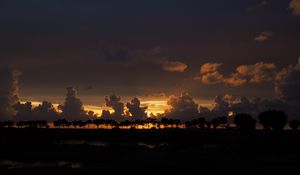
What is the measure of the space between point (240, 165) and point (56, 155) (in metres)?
46.3

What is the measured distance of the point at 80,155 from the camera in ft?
301

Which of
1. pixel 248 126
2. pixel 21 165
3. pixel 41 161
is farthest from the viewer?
pixel 248 126

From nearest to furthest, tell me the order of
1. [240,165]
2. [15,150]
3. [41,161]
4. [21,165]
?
[240,165] → [21,165] → [41,161] → [15,150]

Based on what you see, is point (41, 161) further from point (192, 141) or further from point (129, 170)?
point (192, 141)

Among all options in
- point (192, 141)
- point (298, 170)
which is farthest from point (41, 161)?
point (192, 141)

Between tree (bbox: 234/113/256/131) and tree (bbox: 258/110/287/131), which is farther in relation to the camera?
tree (bbox: 234/113/256/131)

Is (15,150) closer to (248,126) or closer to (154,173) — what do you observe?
(154,173)

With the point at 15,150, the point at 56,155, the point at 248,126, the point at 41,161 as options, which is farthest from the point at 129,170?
the point at 248,126

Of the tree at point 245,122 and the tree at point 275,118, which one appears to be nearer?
the tree at point 275,118

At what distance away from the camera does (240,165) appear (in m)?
68.8

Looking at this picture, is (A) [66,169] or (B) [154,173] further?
(A) [66,169]

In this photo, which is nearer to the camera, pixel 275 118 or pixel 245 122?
pixel 275 118

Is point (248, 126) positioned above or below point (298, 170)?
above

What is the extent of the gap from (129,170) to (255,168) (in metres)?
21.5
